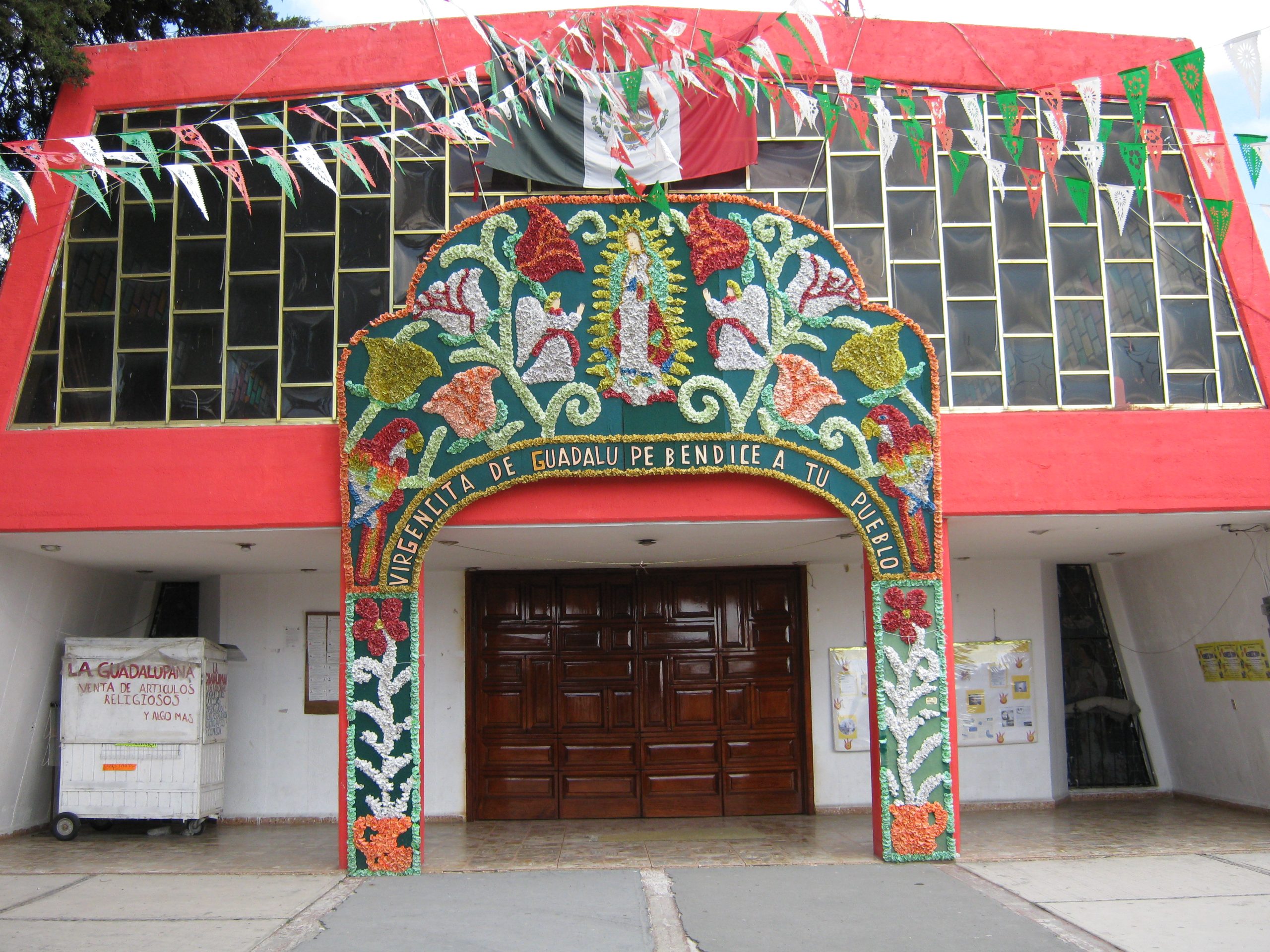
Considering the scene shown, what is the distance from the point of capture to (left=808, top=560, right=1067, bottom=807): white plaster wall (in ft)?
37.4

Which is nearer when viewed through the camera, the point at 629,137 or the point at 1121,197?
the point at 1121,197

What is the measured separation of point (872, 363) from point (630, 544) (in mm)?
2608

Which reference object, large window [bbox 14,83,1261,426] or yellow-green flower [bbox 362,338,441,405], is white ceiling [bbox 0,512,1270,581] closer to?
large window [bbox 14,83,1261,426]

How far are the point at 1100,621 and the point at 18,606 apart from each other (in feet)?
34.9

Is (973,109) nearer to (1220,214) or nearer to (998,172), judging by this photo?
(998,172)

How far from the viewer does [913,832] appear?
8.61 metres

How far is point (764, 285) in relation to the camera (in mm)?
8984

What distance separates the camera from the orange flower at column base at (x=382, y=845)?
8.51 meters

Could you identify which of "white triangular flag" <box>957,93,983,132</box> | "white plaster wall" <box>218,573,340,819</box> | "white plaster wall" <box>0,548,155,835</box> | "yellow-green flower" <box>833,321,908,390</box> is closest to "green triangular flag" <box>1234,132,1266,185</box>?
"white triangular flag" <box>957,93,983,132</box>

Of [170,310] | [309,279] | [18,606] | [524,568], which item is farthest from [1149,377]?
[18,606]

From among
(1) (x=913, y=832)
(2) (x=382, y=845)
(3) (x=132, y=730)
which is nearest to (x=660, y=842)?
(1) (x=913, y=832)

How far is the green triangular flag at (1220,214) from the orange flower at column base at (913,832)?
5.01m

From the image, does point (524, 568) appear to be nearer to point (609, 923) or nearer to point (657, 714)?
point (657, 714)

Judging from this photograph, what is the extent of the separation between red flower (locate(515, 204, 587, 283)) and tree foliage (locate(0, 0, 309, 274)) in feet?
13.1
